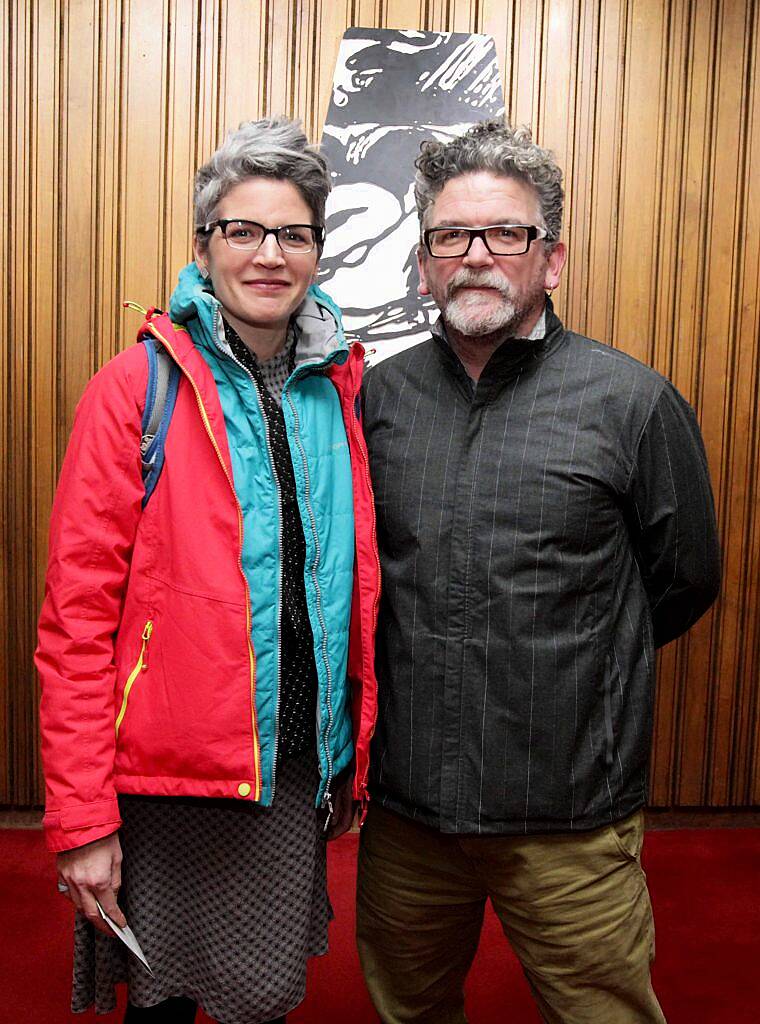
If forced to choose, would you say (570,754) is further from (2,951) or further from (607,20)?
(607,20)

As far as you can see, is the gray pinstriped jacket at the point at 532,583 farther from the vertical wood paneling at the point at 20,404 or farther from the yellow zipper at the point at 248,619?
the vertical wood paneling at the point at 20,404

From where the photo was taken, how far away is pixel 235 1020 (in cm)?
159

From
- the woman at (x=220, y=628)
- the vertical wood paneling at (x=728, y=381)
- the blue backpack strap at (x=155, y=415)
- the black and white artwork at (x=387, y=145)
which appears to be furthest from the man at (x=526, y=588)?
the vertical wood paneling at (x=728, y=381)

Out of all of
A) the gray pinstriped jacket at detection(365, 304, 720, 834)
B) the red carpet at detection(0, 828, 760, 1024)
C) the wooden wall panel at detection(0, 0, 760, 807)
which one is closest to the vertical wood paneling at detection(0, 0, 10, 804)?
the wooden wall panel at detection(0, 0, 760, 807)

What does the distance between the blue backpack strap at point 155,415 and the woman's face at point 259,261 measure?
0.58 feet

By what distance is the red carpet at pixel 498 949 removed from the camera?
7.77ft

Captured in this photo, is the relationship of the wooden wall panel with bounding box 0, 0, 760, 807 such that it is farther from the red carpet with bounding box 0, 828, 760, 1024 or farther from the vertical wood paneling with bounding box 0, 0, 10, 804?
the red carpet with bounding box 0, 828, 760, 1024

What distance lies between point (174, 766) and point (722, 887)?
2232 mm

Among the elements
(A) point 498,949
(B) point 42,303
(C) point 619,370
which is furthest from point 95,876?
(B) point 42,303

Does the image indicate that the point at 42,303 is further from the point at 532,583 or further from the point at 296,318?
the point at 532,583

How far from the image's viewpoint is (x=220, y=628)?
148 cm

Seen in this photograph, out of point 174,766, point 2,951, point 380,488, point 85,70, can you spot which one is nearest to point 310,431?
point 380,488

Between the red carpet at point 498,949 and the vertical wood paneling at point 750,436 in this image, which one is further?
the vertical wood paneling at point 750,436

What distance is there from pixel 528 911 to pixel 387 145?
8.25 feet
